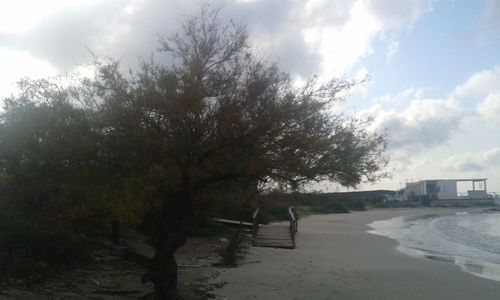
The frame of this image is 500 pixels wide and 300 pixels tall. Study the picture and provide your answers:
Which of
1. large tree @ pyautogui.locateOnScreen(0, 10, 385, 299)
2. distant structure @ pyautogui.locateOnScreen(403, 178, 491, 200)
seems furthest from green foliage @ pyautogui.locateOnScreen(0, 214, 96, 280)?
distant structure @ pyautogui.locateOnScreen(403, 178, 491, 200)

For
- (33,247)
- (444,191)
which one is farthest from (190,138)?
(444,191)

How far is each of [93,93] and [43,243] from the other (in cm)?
382

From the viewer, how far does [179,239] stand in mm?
10859

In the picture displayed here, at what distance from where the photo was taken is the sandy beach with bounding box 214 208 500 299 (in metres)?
13.2

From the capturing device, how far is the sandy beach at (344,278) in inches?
521

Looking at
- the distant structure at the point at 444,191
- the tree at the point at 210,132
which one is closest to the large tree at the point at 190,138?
the tree at the point at 210,132

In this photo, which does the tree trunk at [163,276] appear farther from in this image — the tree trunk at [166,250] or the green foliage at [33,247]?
the green foliage at [33,247]

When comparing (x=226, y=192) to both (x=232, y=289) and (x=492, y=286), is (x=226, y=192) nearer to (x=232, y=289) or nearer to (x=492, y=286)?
(x=232, y=289)

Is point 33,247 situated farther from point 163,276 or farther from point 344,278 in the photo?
point 344,278

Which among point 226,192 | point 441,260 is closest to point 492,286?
point 441,260

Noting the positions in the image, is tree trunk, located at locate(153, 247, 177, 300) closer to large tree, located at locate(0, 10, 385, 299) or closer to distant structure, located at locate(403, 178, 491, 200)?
large tree, located at locate(0, 10, 385, 299)

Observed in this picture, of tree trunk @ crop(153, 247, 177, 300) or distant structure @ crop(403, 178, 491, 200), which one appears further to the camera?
distant structure @ crop(403, 178, 491, 200)

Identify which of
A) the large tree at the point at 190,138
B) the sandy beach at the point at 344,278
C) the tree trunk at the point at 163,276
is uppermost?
the large tree at the point at 190,138

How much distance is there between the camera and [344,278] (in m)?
15.6
